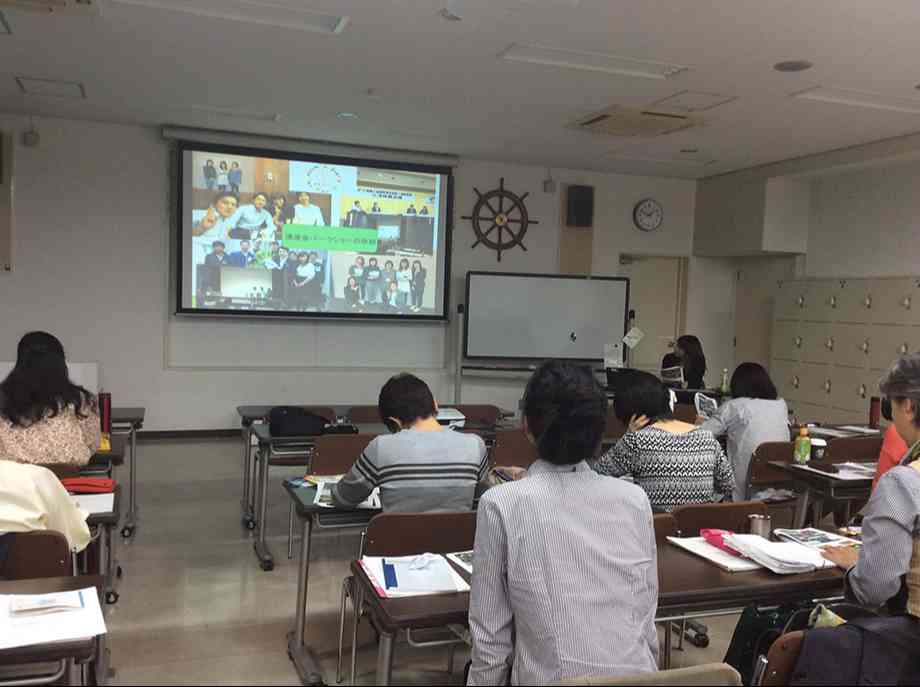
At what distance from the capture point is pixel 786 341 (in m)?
7.86

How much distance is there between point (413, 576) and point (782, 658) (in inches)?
34.3

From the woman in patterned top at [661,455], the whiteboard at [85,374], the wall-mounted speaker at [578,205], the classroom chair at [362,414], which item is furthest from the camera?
the wall-mounted speaker at [578,205]

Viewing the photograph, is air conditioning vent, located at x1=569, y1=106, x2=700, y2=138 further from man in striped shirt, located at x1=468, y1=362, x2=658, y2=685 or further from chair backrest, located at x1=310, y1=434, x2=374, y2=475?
man in striped shirt, located at x1=468, y1=362, x2=658, y2=685

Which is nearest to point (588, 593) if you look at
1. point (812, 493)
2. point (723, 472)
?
point (723, 472)

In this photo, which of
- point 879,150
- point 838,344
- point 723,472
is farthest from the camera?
point 838,344

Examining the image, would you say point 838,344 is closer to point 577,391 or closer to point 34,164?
point 577,391

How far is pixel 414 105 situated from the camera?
5.86 m

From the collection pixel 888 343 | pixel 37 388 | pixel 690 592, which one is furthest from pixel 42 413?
pixel 888 343

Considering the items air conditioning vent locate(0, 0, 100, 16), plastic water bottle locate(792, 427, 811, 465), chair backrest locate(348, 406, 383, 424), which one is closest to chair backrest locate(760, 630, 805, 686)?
plastic water bottle locate(792, 427, 811, 465)

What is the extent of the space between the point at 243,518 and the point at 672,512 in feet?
9.84

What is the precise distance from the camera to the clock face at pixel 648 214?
863 centimetres

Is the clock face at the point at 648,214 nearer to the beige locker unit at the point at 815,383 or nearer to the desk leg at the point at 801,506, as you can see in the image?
the beige locker unit at the point at 815,383

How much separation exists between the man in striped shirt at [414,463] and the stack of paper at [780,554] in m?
0.93

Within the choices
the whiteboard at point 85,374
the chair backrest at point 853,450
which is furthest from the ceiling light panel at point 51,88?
the chair backrest at point 853,450
